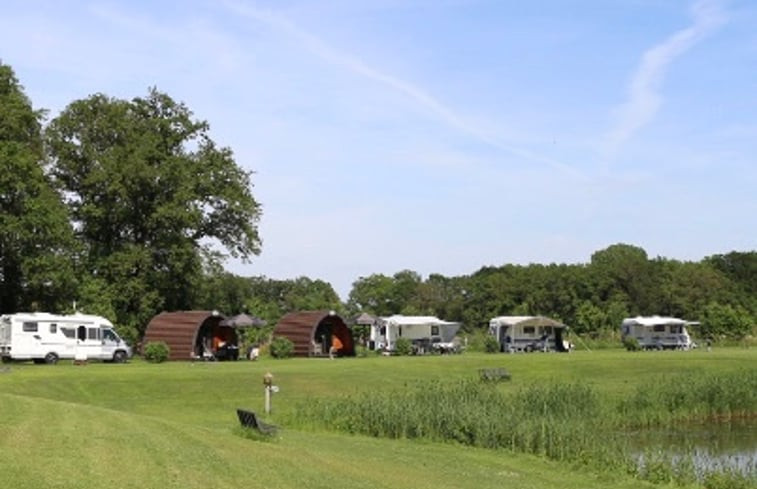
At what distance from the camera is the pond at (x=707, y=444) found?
69.1 ft

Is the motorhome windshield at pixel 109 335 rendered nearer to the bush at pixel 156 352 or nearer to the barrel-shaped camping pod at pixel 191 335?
the bush at pixel 156 352

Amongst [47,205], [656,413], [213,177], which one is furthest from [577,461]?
[213,177]

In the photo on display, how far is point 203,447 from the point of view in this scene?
16.4 meters

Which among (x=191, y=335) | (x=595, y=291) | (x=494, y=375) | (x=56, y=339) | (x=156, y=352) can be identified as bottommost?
(x=494, y=375)

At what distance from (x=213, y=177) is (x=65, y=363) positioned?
71.3ft

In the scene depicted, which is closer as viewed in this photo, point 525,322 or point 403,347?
point 403,347

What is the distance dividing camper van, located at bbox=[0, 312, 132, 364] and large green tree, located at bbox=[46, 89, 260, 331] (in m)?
12.2

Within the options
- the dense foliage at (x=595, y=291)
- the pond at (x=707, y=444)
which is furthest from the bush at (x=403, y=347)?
the dense foliage at (x=595, y=291)

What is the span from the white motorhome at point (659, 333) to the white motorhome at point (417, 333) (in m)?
12.1

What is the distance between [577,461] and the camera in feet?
67.4

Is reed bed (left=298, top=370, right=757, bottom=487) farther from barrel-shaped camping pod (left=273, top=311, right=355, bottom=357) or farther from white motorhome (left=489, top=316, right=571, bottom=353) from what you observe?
white motorhome (left=489, top=316, right=571, bottom=353)

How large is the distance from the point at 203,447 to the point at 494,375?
70.3 feet

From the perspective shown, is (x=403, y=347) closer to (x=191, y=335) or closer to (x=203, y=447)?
(x=191, y=335)

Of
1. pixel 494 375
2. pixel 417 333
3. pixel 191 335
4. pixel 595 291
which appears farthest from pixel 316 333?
pixel 595 291
